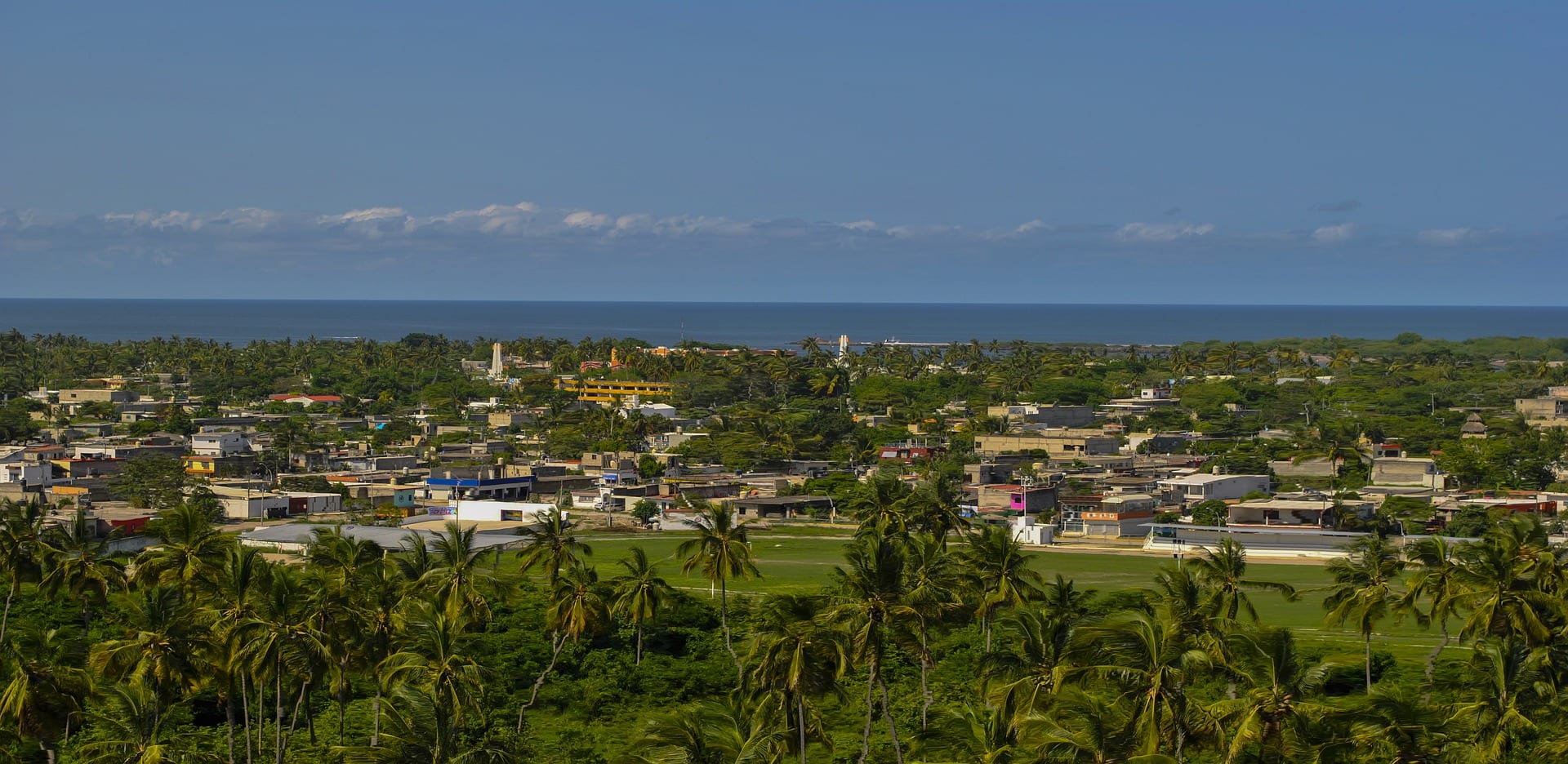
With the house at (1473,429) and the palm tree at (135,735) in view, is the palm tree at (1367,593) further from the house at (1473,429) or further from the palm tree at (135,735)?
the house at (1473,429)

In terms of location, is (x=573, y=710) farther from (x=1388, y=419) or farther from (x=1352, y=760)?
(x=1388, y=419)

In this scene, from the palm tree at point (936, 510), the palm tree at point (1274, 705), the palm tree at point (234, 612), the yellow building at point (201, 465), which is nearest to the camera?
the palm tree at point (1274, 705)

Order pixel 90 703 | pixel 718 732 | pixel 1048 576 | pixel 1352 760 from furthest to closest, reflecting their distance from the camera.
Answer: pixel 1048 576, pixel 90 703, pixel 1352 760, pixel 718 732

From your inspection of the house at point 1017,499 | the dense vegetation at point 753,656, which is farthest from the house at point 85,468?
the house at point 1017,499

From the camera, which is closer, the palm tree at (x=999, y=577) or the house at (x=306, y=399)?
the palm tree at (x=999, y=577)

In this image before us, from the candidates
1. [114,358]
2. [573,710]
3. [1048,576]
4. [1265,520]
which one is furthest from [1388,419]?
[114,358]

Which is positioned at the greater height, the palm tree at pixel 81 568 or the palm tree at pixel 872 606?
the palm tree at pixel 872 606

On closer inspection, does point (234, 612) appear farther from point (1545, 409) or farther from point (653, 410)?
point (1545, 409)
